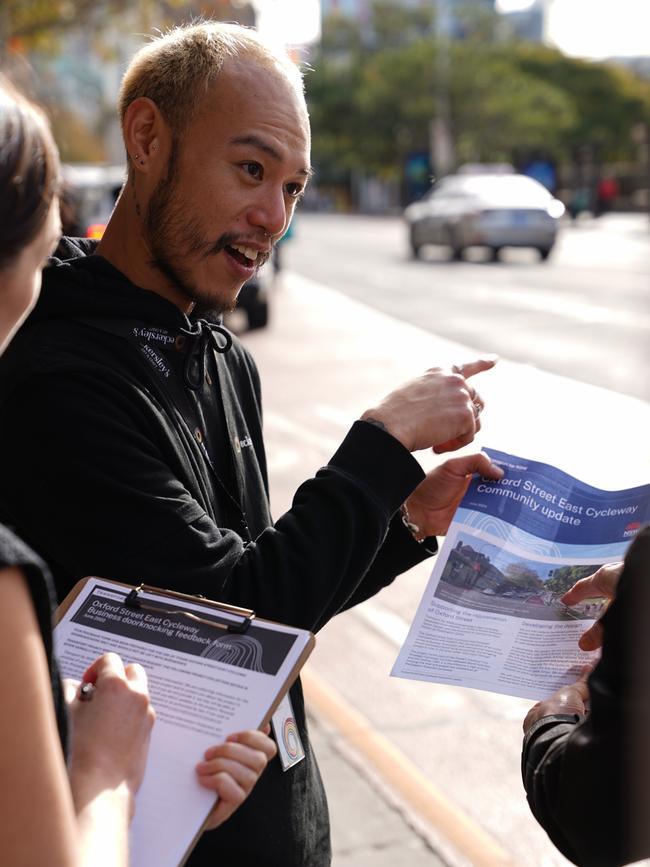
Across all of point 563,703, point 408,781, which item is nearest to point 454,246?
point 408,781

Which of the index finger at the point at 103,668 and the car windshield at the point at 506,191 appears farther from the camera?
the car windshield at the point at 506,191

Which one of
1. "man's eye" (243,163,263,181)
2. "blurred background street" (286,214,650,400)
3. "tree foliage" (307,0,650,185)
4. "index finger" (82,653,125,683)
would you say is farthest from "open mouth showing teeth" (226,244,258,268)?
"tree foliage" (307,0,650,185)

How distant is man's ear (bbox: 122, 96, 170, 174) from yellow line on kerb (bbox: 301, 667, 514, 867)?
222 centimetres

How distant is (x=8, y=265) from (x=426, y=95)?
64154 mm

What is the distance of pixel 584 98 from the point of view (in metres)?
70.3

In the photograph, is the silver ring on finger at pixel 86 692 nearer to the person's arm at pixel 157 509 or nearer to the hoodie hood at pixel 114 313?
the person's arm at pixel 157 509

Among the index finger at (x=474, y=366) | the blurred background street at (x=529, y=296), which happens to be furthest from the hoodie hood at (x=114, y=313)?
the blurred background street at (x=529, y=296)

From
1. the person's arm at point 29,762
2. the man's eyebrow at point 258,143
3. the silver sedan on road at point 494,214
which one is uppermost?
the man's eyebrow at point 258,143

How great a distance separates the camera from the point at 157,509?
1.71m

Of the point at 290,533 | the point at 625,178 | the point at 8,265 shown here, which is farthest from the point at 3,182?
the point at 625,178

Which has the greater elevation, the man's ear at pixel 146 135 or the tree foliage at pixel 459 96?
the man's ear at pixel 146 135

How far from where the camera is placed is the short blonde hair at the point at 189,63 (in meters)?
1.98

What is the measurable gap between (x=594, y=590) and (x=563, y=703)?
190 mm

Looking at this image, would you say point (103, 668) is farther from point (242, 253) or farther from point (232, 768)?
point (242, 253)
